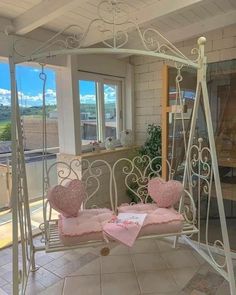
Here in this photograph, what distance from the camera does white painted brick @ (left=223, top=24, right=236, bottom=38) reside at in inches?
114

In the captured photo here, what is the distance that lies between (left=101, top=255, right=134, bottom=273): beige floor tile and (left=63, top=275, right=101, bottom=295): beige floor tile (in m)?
0.14

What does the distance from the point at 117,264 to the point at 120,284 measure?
0.89ft

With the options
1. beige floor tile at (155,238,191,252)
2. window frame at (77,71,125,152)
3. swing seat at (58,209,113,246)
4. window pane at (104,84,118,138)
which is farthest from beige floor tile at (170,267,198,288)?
window pane at (104,84,118,138)

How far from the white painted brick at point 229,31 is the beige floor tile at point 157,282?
2549mm

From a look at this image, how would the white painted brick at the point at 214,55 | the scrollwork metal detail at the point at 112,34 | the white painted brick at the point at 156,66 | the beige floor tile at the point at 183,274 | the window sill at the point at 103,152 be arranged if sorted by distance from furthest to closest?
the white painted brick at the point at 156,66
the window sill at the point at 103,152
the white painted brick at the point at 214,55
the beige floor tile at the point at 183,274
the scrollwork metal detail at the point at 112,34

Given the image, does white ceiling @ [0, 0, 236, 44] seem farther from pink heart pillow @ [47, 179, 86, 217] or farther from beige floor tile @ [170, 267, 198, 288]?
beige floor tile @ [170, 267, 198, 288]

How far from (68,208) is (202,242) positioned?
4.58 ft

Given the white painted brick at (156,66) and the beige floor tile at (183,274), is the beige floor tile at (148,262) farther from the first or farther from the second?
the white painted brick at (156,66)

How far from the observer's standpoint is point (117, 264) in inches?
86.1

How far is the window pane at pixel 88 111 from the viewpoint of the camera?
3.43 m

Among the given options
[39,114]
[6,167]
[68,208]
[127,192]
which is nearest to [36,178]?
[6,167]

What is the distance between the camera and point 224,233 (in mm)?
1577

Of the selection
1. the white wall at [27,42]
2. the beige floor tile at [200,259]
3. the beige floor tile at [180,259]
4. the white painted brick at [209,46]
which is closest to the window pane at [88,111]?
the white wall at [27,42]

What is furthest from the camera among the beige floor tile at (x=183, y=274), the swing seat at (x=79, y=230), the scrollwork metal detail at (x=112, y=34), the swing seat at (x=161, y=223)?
the beige floor tile at (x=183, y=274)
